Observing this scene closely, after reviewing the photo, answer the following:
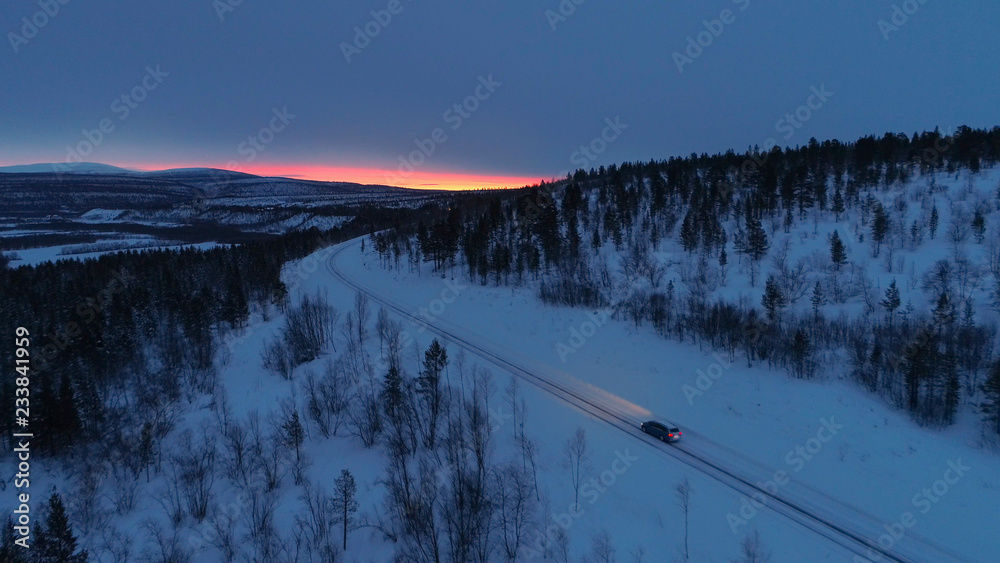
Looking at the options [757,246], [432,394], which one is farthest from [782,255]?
[432,394]

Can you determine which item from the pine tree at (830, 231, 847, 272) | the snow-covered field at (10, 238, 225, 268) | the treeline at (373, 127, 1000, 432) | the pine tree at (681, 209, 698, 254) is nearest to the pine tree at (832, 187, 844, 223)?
the treeline at (373, 127, 1000, 432)

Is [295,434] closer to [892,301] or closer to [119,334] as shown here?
[119,334]

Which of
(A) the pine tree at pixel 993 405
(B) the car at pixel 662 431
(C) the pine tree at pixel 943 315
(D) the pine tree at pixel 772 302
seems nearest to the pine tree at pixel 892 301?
(C) the pine tree at pixel 943 315

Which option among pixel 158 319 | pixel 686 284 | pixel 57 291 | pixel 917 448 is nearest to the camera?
pixel 917 448

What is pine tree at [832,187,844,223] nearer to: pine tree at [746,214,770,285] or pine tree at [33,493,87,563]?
pine tree at [746,214,770,285]

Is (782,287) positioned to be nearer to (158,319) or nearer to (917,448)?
(917,448)

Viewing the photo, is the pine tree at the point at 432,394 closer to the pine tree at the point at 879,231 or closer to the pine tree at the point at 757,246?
the pine tree at the point at 757,246

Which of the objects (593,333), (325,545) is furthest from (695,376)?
(325,545)
